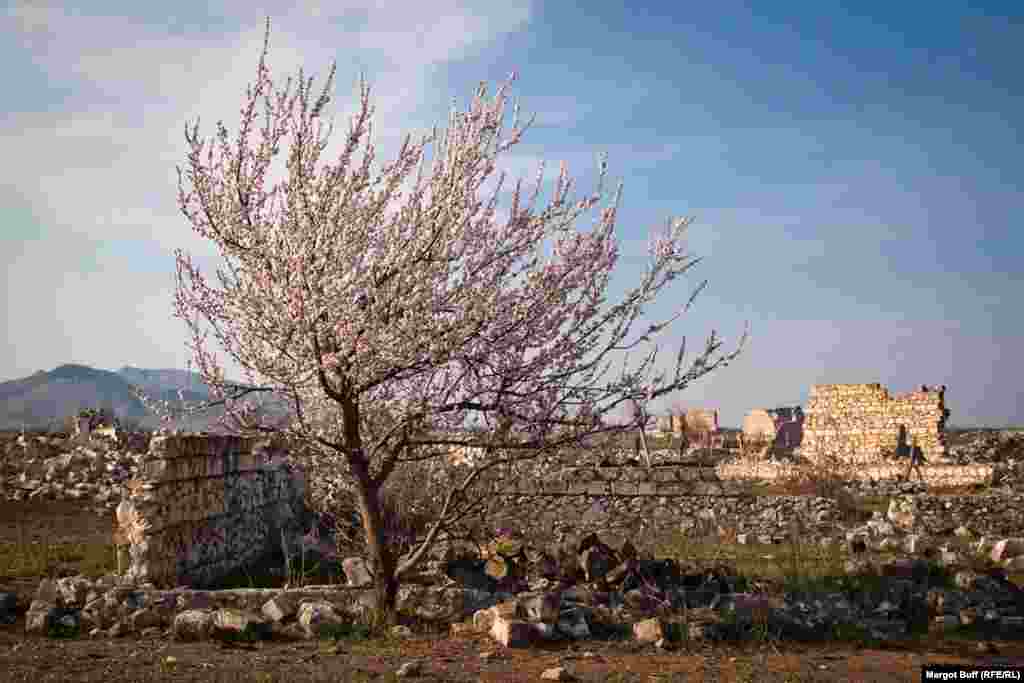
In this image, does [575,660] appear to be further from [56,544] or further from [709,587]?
[56,544]

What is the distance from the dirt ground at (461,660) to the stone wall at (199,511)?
2.03 m

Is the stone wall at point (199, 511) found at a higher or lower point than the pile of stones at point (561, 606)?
higher

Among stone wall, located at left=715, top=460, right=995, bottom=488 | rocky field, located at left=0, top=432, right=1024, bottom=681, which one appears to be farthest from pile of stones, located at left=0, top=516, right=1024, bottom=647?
stone wall, located at left=715, top=460, right=995, bottom=488

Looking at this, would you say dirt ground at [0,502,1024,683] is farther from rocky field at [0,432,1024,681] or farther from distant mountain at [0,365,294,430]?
distant mountain at [0,365,294,430]

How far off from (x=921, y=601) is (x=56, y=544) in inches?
453

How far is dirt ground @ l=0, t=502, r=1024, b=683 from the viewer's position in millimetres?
6641

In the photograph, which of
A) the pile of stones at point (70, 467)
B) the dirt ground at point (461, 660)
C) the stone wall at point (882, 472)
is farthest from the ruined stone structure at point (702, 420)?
the dirt ground at point (461, 660)

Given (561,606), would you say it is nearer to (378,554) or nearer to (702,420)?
(378,554)

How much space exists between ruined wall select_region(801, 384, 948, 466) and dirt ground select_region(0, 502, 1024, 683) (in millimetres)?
22135

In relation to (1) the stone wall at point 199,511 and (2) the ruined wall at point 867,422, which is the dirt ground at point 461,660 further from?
(2) the ruined wall at point 867,422

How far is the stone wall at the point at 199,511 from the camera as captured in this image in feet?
34.8

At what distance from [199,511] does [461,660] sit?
603 centimetres

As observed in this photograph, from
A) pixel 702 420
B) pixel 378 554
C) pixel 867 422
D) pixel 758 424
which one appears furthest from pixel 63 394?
pixel 378 554

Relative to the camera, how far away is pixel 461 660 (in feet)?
23.5
